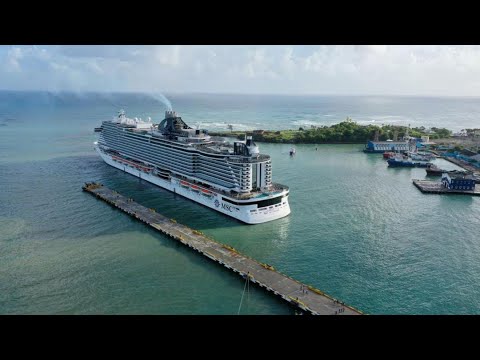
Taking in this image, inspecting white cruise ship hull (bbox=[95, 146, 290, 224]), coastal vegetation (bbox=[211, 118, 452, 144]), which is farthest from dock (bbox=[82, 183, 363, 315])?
coastal vegetation (bbox=[211, 118, 452, 144])

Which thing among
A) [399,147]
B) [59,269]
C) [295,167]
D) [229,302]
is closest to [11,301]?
[59,269]

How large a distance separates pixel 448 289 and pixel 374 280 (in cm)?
344

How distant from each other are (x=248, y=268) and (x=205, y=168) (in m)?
12.4

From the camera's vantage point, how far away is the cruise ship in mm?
26484

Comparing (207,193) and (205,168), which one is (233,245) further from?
(205,168)

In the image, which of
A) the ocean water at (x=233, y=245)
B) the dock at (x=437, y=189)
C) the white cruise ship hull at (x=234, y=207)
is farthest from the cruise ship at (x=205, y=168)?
the dock at (x=437, y=189)

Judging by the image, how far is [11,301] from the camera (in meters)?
17.4

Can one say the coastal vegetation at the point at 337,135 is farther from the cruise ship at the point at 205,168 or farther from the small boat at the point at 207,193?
the small boat at the point at 207,193

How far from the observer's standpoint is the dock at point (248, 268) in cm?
1678

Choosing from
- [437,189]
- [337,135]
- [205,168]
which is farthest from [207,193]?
[337,135]

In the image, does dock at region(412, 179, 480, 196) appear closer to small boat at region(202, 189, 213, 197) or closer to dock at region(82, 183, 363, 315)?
small boat at region(202, 189, 213, 197)

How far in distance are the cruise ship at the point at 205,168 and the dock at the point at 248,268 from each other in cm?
389

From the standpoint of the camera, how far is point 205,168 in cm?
3034

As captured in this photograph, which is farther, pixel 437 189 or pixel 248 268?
pixel 437 189
